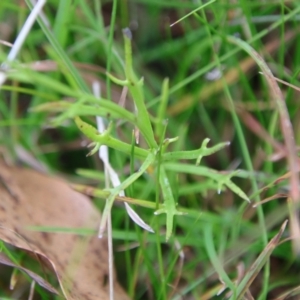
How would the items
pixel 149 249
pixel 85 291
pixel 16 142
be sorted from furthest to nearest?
1. pixel 16 142
2. pixel 149 249
3. pixel 85 291

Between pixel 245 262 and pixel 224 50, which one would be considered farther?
pixel 224 50

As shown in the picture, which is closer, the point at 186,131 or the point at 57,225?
the point at 57,225

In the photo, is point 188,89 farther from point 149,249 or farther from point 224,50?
point 149,249

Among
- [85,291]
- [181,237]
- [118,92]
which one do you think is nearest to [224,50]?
[118,92]
